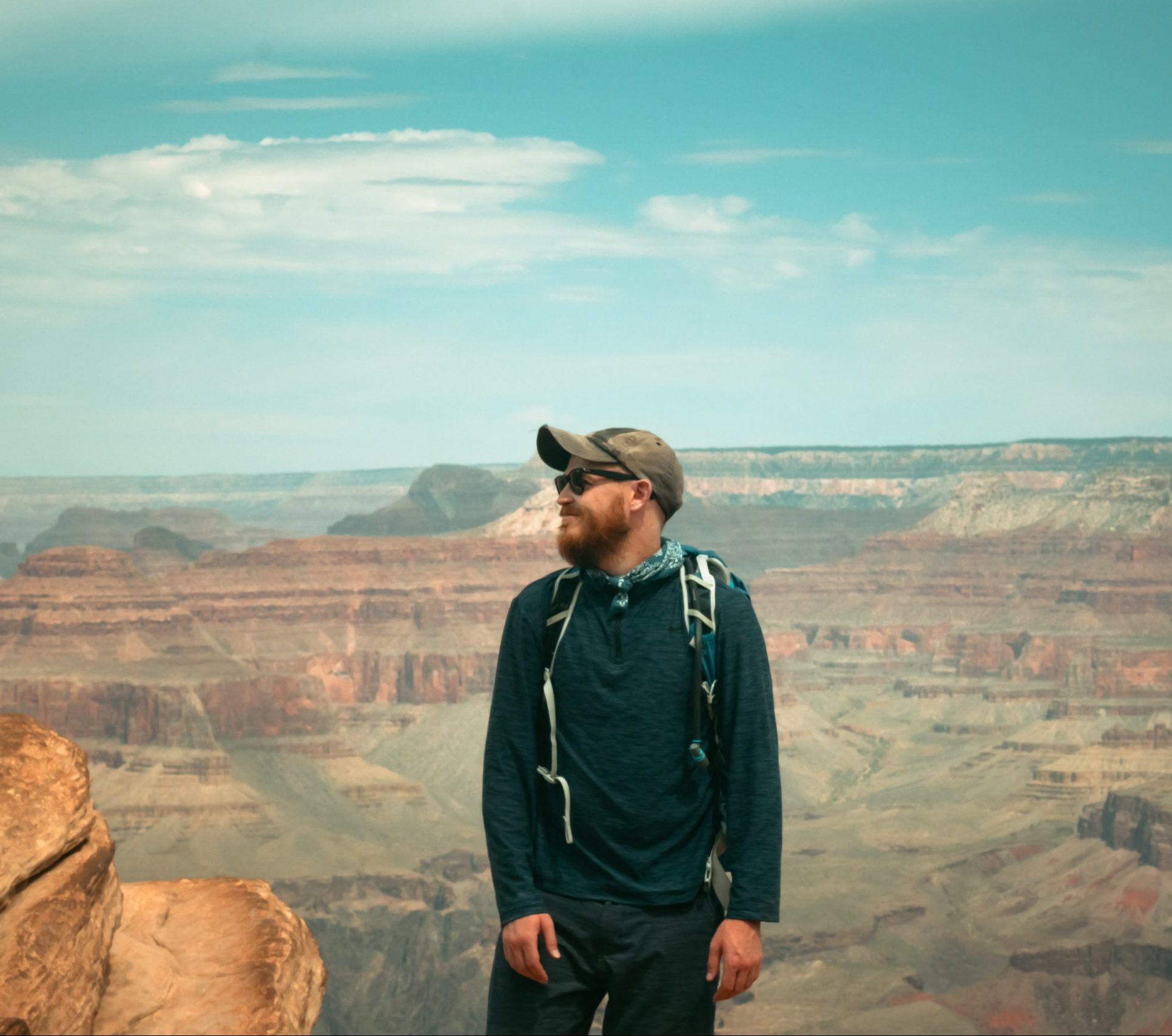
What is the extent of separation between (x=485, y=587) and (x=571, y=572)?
129 metres

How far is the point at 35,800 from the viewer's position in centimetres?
631

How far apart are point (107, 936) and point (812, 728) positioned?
124016 millimetres

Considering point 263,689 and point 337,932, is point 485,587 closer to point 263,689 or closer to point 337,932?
point 263,689

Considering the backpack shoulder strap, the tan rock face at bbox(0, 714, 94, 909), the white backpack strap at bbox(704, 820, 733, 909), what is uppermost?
the backpack shoulder strap

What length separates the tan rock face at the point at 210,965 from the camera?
696 cm

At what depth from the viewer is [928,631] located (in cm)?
14238

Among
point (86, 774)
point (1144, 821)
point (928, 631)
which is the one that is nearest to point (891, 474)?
point (928, 631)

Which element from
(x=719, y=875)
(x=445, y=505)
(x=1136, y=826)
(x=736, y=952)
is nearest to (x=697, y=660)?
(x=719, y=875)

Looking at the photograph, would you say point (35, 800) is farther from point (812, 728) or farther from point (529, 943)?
point (812, 728)

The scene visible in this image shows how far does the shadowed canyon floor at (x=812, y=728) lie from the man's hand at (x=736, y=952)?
257 ft

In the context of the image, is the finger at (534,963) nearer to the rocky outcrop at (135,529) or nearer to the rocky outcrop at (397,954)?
the rocky outcrop at (397,954)

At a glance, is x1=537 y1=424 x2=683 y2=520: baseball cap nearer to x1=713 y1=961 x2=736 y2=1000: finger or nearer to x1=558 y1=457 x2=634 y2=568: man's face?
x1=558 y1=457 x2=634 y2=568: man's face

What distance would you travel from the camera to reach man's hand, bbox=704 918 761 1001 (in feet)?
12.7

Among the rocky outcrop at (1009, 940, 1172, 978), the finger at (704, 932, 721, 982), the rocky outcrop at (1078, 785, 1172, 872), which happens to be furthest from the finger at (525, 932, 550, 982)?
the rocky outcrop at (1078, 785, 1172, 872)
